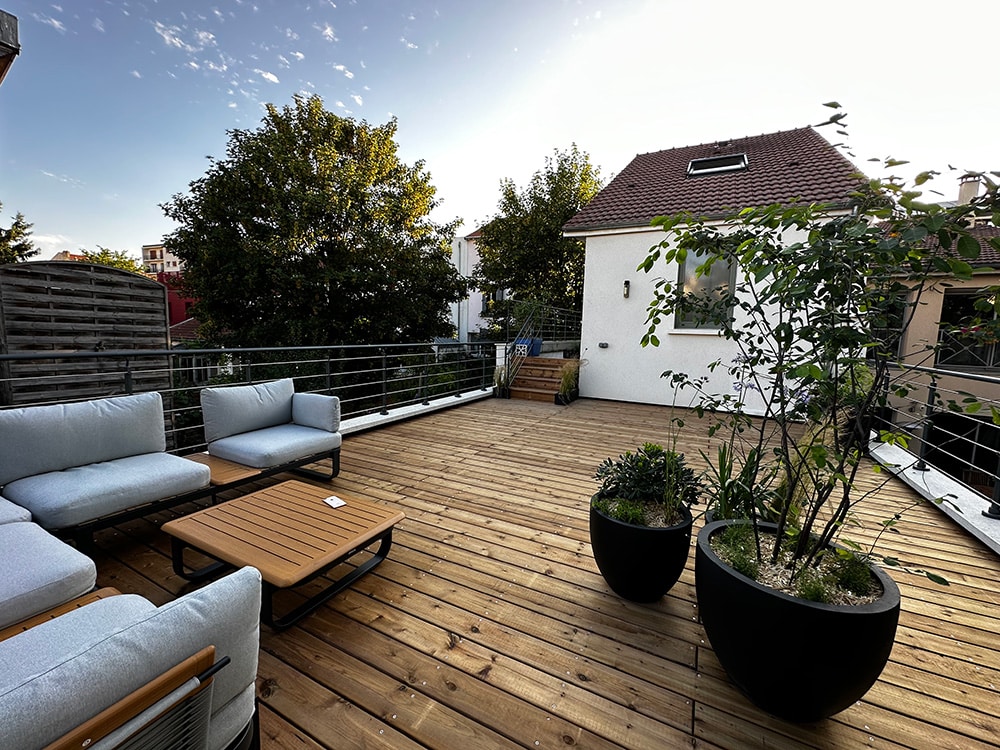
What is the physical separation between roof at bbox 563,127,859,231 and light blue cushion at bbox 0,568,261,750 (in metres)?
7.05

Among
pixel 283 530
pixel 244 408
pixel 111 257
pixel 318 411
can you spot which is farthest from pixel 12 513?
pixel 111 257

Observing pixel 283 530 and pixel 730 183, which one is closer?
pixel 283 530

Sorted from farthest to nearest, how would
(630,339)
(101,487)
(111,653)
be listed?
(630,339), (101,487), (111,653)

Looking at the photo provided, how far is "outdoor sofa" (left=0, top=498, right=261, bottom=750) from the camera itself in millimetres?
616

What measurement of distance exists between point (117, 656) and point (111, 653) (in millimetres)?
11

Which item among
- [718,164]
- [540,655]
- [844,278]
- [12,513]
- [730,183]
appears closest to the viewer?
[844,278]

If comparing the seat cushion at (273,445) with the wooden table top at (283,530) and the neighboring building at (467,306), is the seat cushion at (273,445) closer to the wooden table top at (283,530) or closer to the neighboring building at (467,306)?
the wooden table top at (283,530)

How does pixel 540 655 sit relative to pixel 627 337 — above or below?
below

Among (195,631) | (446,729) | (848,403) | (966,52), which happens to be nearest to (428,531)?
→ (446,729)

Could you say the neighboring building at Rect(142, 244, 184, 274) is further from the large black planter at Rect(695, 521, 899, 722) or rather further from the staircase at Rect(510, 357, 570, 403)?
the large black planter at Rect(695, 521, 899, 722)

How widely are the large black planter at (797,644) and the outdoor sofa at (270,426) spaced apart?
288cm

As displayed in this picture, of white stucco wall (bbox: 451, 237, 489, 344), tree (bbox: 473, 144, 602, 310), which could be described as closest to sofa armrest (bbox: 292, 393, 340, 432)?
tree (bbox: 473, 144, 602, 310)

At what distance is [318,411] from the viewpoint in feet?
11.7

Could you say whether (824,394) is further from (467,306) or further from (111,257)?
(111,257)
